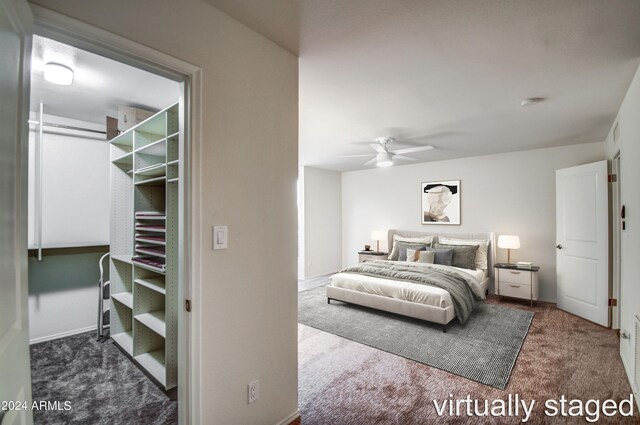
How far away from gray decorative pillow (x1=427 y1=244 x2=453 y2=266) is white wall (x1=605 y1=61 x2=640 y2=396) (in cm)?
223

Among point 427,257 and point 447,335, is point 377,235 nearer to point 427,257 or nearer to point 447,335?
point 427,257

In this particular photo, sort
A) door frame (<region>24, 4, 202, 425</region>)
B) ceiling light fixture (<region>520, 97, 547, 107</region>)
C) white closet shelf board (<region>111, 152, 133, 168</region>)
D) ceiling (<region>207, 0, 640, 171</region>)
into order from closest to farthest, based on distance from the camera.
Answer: door frame (<region>24, 4, 202, 425</region>), ceiling (<region>207, 0, 640, 171</region>), ceiling light fixture (<region>520, 97, 547, 107</region>), white closet shelf board (<region>111, 152, 133, 168</region>)

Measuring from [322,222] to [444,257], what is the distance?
2.81 metres

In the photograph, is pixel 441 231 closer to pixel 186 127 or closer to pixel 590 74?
pixel 590 74

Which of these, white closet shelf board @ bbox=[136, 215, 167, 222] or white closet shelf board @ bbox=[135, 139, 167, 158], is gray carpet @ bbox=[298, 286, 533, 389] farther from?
white closet shelf board @ bbox=[135, 139, 167, 158]

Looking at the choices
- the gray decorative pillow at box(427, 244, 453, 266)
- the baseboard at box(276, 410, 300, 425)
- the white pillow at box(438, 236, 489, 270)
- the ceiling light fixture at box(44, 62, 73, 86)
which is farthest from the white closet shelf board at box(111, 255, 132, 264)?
the white pillow at box(438, 236, 489, 270)

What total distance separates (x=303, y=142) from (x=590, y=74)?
3193 millimetres

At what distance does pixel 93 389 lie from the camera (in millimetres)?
2332

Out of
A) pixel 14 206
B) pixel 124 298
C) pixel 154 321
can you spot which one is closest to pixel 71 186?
pixel 124 298

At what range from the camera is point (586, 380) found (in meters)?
2.44

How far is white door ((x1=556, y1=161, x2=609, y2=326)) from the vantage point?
359 cm

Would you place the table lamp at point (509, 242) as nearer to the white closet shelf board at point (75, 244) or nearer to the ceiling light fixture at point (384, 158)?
the ceiling light fixture at point (384, 158)

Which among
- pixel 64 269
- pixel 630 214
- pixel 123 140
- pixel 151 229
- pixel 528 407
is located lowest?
pixel 528 407

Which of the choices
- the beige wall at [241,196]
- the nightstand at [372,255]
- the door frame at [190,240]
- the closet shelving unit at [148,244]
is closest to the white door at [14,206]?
the beige wall at [241,196]
